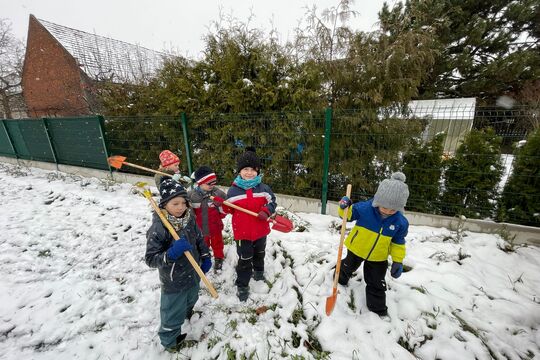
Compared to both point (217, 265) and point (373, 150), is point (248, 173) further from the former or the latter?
point (373, 150)

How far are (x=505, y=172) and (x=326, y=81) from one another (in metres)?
3.10

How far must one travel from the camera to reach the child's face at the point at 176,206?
1.83m

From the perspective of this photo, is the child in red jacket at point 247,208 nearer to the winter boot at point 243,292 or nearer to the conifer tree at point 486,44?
the winter boot at point 243,292

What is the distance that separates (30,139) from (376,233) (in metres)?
11.6

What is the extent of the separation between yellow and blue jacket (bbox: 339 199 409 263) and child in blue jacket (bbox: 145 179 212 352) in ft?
4.27

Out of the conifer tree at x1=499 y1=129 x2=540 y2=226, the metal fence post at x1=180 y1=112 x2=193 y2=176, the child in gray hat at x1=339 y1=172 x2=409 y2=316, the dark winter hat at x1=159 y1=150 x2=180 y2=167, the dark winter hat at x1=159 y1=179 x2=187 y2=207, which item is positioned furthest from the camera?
the metal fence post at x1=180 y1=112 x2=193 y2=176

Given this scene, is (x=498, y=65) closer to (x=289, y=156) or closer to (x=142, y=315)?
(x=289, y=156)

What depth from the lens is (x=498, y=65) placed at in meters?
11.3

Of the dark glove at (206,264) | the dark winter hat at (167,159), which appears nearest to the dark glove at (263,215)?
the dark glove at (206,264)

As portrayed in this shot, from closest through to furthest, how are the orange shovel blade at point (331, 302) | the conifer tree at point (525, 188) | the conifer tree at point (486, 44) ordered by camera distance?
1. the orange shovel blade at point (331, 302)
2. the conifer tree at point (525, 188)
3. the conifer tree at point (486, 44)

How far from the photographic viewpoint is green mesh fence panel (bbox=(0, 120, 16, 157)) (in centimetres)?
921

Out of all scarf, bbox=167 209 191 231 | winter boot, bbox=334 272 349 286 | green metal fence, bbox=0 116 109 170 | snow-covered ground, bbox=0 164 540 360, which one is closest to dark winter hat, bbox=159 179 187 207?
scarf, bbox=167 209 191 231

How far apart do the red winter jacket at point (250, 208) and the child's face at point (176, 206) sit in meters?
0.59

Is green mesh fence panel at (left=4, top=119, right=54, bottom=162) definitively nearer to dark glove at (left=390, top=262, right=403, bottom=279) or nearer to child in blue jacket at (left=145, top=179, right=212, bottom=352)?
child in blue jacket at (left=145, top=179, right=212, bottom=352)
